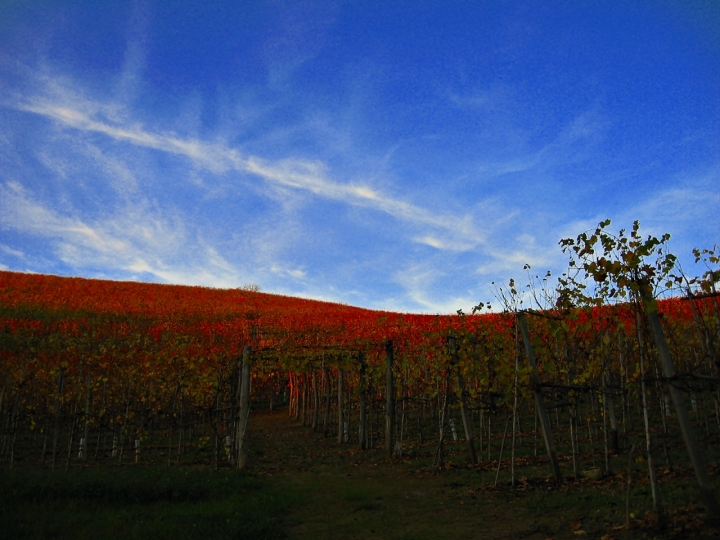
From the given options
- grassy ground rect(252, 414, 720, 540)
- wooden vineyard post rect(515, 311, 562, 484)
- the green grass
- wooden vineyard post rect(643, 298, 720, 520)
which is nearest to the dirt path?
grassy ground rect(252, 414, 720, 540)

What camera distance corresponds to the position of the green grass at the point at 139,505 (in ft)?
24.9

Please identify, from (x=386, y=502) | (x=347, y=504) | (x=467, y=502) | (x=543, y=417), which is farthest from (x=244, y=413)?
(x=543, y=417)

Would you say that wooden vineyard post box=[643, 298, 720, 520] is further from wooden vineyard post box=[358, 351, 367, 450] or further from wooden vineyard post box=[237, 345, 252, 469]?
wooden vineyard post box=[358, 351, 367, 450]

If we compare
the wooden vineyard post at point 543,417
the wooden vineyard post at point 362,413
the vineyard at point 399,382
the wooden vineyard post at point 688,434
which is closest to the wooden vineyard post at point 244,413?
the vineyard at point 399,382

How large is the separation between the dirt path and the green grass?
2.24 ft

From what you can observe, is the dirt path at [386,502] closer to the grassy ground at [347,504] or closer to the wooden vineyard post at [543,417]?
the grassy ground at [347,504]

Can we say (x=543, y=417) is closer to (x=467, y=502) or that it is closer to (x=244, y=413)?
(x=467, y=502)

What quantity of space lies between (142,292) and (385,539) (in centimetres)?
4612

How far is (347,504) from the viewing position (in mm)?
9195

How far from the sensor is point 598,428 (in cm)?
1593

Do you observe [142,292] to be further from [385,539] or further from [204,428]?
[385,539]

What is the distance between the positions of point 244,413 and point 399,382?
7270mm

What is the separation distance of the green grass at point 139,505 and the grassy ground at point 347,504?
22mm

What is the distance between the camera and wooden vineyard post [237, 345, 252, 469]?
1305 centimetres
